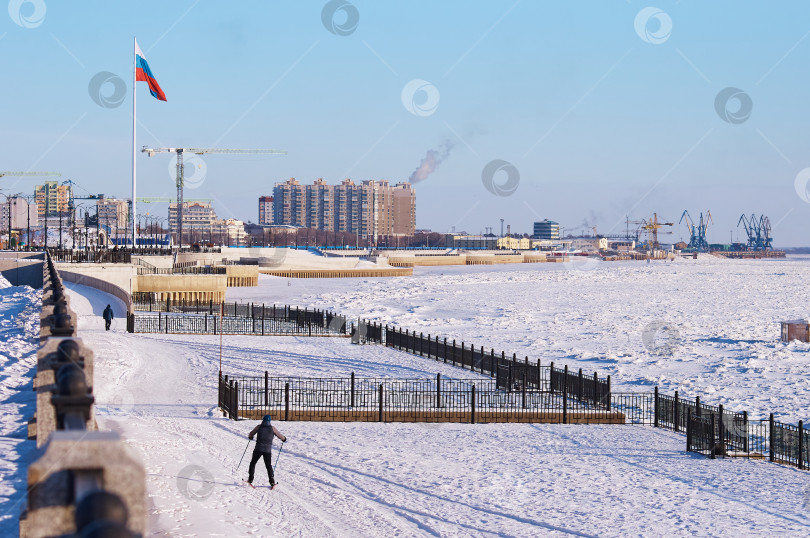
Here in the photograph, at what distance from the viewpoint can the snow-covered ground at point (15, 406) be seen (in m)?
9.36

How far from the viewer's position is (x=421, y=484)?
1536 centimetres

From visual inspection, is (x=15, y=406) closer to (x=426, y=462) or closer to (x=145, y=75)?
(x=426, y=462)

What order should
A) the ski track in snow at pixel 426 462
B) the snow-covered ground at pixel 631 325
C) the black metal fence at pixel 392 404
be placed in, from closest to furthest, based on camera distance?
the ski track in snow at pixel 426 462
the black metal fence at pixel 392 404
the snow-covered ground at pixel 631 325

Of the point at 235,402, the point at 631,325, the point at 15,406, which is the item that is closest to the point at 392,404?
the point at 235,402

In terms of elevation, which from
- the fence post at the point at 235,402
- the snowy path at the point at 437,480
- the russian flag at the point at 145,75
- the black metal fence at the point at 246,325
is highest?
the russian flag at the point at 145,75

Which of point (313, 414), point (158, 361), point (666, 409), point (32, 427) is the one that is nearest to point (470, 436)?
point (313, 414)

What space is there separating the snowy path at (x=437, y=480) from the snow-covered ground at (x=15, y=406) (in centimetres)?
193

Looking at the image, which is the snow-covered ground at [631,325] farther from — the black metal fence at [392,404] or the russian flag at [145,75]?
the russian flag at [145,75]

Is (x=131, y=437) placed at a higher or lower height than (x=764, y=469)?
higher

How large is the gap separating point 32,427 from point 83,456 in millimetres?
8526

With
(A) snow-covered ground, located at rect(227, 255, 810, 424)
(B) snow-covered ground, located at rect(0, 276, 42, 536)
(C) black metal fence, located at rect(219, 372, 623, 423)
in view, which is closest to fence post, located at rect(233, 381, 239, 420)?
(C) black metal fence, located at rect(219, 372, 623, 423)

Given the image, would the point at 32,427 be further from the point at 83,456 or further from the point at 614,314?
the point at 614,314

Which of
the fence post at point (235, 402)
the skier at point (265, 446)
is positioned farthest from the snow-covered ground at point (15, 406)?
the fence post at point (235, 402)

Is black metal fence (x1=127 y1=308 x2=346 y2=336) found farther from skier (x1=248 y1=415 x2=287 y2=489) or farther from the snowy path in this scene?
skier (x1=248 y1=415 x2=287 y2=489)
